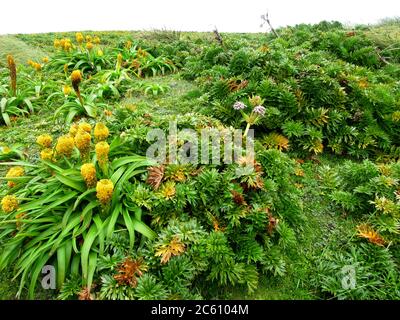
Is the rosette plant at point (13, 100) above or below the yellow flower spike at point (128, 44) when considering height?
below

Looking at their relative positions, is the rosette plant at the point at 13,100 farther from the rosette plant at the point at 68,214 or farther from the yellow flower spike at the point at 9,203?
the yellow flower spike at the point at 9,203

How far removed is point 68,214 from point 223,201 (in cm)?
145

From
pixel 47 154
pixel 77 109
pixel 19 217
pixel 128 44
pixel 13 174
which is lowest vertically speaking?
pixel 19 217

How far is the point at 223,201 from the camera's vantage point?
3.30 metres

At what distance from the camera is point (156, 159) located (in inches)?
142

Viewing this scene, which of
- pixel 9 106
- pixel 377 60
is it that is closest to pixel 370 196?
pixel 377 60

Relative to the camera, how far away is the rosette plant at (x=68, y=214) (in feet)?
9.75

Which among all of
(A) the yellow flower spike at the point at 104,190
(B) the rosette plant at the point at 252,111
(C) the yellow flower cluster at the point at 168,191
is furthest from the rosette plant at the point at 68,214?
(B) the rosette plant at the point at 252,111

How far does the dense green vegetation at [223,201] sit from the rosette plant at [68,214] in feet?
0.04

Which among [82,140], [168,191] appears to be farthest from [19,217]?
[168,191]

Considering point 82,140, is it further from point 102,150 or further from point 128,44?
point 128,44

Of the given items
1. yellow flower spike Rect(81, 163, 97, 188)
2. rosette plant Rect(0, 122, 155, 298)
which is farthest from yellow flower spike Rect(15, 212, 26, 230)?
yellow flower spike Rect(81, 163, 97, 188)

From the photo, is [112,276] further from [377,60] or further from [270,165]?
[377,60]
